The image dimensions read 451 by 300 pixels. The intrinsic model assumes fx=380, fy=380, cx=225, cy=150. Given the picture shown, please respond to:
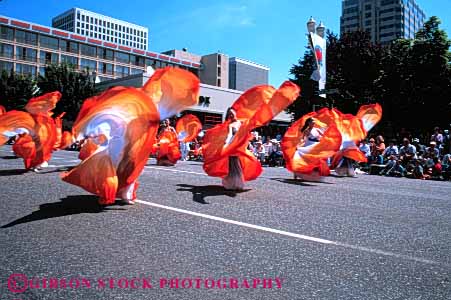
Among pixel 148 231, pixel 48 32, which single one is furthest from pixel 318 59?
pixel 48 32

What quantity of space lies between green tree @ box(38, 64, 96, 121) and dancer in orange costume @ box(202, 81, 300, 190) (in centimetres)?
3632

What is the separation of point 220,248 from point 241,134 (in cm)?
365

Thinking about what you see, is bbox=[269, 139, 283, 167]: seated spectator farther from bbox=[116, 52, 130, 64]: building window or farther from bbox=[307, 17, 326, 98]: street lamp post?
bbox=[116, 52, 130, 64]: building window

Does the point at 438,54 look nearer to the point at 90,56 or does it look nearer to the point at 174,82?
the point at 174,82

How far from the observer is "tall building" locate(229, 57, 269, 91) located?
4264 inches

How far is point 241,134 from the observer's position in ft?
24.1

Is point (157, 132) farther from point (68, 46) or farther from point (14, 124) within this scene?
point (68, 46)

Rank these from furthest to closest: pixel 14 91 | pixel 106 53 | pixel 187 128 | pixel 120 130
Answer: pixel 106 53 → pixel 14 91 → pixel 187 128 → pixel 120 130

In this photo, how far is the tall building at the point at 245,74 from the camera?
108312 mm

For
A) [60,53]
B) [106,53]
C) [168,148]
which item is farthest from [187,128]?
[106,53]

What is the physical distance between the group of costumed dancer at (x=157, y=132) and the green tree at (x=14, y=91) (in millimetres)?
36149

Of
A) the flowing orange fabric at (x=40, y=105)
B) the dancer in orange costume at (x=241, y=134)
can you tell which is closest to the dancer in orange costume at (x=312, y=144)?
the dancer in orange costume at (x=241, y=134)

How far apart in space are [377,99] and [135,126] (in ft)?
89.8

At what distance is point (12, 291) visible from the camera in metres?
2.87
